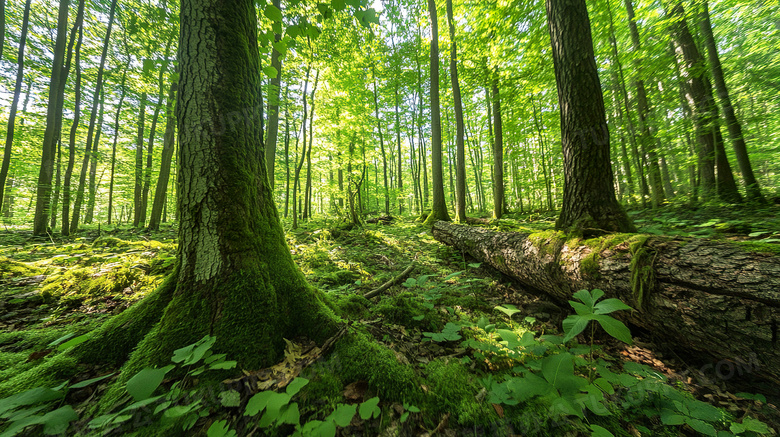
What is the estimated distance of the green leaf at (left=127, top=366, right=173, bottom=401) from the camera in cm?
98

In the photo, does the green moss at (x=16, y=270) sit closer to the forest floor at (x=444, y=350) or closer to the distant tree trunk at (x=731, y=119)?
the forest floor at (x=444, y=350)

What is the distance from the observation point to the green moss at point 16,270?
3111 millimetres

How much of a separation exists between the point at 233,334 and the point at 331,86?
12.9 metres

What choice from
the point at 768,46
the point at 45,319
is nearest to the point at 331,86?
the point at 45,319

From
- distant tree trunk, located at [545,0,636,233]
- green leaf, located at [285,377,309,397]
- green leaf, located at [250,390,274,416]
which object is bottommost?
green leaf, located at [250,390,274,416]

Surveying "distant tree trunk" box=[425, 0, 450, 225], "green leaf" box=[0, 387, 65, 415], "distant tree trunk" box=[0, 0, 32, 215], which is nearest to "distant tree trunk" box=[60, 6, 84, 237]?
"distant tree trunk" box=[0, 0, 32, 215]

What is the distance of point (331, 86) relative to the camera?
38.9 feet

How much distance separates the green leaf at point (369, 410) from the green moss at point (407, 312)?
99 cm

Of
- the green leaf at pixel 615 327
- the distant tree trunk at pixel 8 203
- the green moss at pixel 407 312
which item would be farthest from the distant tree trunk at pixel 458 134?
the distant tree trunk at pixel 8 203

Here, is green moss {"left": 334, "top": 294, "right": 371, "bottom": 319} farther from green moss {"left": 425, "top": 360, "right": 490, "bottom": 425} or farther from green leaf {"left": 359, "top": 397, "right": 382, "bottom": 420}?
green leaf {"left": 359, "top": 397, "right": 382, "bottom": 420}

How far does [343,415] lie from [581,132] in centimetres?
377

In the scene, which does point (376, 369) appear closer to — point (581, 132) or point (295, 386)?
point (295, 386)

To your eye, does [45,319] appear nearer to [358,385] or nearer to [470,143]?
[358,385]

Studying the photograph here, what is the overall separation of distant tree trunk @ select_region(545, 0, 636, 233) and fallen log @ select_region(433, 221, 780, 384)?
Result: 1.83ft
